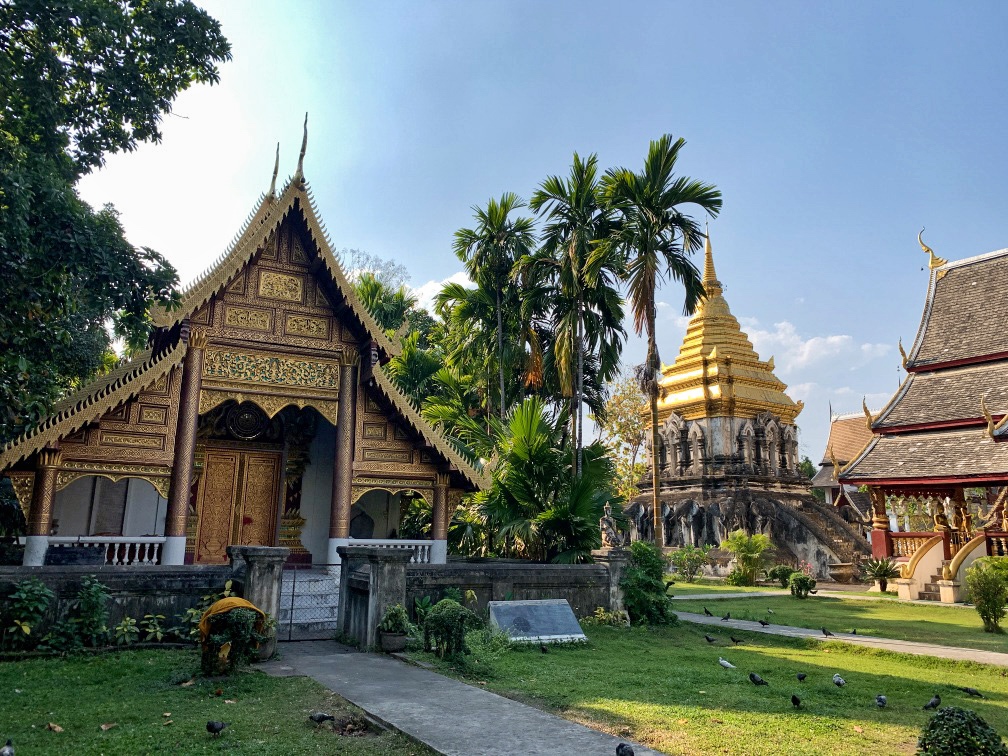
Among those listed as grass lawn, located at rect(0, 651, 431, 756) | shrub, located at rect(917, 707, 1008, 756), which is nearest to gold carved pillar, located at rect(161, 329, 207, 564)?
grass lawn, located at rect(0, 651, 431, 756)

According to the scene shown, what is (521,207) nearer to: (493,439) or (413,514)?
(493,439)

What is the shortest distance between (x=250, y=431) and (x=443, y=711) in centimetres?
976

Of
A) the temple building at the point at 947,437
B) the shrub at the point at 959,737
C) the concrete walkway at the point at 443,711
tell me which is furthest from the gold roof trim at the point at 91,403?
the temple building at the point at 947,437

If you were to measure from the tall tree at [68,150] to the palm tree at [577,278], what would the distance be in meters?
8.25

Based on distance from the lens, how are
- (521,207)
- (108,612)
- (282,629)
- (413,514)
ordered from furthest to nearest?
(521,207) < (413,514) < (282,629) < (108,612)

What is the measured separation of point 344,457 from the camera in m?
12.6

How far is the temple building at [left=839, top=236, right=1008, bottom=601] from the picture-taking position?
17.5 m

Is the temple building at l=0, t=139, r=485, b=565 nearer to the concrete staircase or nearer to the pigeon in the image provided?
the concrete staircase

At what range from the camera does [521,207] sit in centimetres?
1906

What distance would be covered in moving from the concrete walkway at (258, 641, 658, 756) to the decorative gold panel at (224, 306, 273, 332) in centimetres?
623

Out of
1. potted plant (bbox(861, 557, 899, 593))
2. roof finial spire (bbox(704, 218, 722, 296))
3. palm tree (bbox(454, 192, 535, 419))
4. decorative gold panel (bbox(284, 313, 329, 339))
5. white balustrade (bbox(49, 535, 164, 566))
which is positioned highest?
roof finial spire (bbox(704, 218, 722, 296))

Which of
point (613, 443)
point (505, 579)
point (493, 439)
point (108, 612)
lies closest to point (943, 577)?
point (493, 439)

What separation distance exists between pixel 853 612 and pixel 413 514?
32.3ft

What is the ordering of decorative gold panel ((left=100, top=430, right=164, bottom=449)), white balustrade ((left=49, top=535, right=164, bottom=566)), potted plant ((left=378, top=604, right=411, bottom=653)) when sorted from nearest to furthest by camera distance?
potted plant ((left=378, top=604, right=411, bottom=653))
white balustrade ((left=49, top=535, right=164, bottom=566))
decorative gold panel ((left=100, top=430, right=164, bottom=449))
